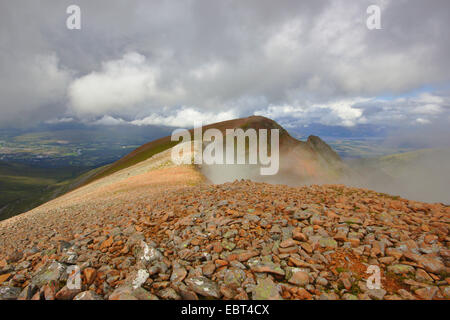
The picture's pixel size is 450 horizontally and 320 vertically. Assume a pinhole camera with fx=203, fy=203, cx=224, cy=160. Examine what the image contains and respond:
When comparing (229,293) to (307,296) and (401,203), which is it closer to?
(307,296)

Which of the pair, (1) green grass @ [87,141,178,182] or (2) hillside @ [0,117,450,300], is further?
(1) green grass @ [87,141,178,182]

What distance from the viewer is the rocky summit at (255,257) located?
4.44 metres

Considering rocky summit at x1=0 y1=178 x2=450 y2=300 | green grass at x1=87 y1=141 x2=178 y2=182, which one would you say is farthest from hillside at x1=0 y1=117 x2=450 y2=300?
green grass at x1=87 y1=141 x2=178 y2=182

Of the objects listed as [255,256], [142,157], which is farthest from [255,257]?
[142,157]

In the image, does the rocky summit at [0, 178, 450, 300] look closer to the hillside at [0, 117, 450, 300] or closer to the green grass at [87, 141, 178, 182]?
the hillside at [0, 117, 450, 300]

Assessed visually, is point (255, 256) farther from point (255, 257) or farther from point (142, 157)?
point (142, 157)

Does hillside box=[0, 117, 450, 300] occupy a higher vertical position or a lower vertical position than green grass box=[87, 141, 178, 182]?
lower

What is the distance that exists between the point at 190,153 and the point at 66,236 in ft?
108

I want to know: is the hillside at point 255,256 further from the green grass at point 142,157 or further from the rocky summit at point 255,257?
the green grass at point 142,157

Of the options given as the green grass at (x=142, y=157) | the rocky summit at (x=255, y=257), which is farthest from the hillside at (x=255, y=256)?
the green grass at (x=142, y=157)

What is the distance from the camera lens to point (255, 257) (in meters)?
5.44

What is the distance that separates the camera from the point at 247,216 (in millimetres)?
7418

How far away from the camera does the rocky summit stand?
4438 mm
